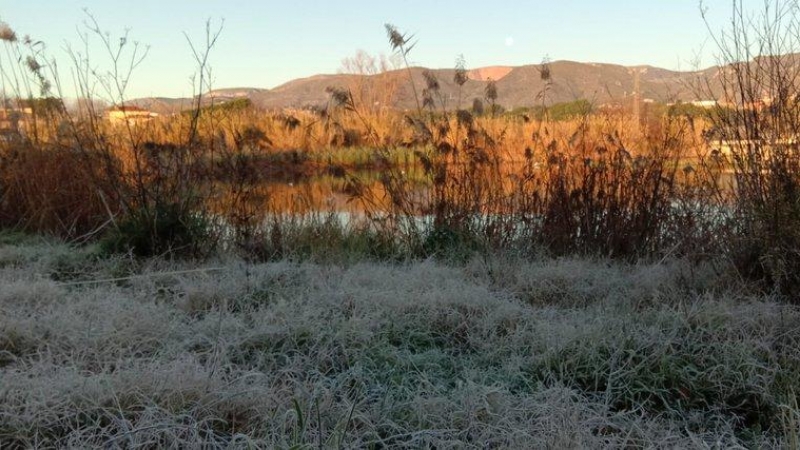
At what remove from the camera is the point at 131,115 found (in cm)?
578

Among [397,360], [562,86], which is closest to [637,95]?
[562,86]

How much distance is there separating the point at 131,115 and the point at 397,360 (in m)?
4.11

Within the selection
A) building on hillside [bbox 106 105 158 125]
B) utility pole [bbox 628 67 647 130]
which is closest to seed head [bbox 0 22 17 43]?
building on hillside [bbox 106 105 158 125]

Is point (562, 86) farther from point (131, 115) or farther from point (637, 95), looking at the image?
point (131, 115)

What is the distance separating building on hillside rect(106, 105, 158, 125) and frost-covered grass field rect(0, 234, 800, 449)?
1.86 meters

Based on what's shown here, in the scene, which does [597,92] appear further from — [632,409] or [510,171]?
[632,409]

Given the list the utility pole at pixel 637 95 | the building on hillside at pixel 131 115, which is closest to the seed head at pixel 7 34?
the building on hillside at pixel 131 115

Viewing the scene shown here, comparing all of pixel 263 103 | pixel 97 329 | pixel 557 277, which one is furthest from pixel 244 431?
pixel 263 103

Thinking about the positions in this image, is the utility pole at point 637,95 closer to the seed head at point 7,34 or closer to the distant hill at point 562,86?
the distant hill at point 562,86

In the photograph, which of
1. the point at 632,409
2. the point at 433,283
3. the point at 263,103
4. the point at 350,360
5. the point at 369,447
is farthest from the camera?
the point at 263,103

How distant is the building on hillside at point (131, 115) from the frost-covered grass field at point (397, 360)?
6.10ft

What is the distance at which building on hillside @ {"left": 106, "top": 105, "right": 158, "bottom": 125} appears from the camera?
5566 millimetres

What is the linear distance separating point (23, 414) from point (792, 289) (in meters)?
3.62

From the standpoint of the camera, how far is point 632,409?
7.89ft
